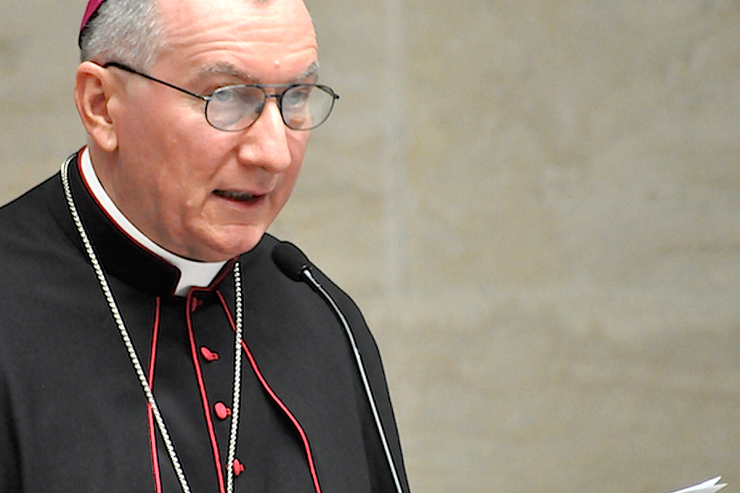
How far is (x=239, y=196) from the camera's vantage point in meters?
2.11

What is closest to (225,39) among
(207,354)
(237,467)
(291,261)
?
(291,261)

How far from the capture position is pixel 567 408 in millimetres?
3990

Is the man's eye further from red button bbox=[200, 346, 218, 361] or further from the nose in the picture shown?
red button bbox=[200, 346, 218, 361]

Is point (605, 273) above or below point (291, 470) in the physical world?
above

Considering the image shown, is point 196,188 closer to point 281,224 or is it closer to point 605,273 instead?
point 281,224

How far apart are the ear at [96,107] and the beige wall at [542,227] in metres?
1.55

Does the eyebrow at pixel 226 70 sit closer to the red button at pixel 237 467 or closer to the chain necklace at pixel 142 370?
the chain necklace at pixel 142 370

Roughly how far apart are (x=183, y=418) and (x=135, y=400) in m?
0.12

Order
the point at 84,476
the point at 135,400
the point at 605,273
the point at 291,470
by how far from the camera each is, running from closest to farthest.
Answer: the point at 84,476
the point at 135,400
the point at 291,470
the point at 605,273

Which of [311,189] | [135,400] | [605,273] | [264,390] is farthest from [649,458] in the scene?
[135,400]

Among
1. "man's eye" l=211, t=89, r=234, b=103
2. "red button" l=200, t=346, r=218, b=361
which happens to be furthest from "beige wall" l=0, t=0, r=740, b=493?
"man's eye" l=211, t=89, r=234, b=103

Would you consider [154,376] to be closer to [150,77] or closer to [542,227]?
[150,77]

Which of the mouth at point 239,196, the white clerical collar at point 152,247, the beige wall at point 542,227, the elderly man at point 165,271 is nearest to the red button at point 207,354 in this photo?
the elderly man at point 165,271

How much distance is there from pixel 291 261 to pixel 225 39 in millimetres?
438
